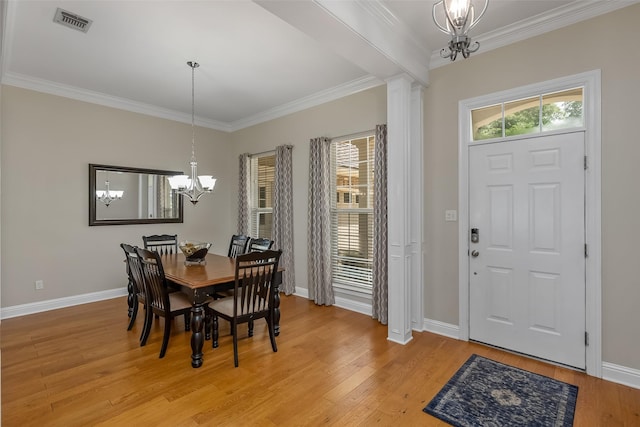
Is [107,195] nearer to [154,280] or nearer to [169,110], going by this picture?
[169,110]

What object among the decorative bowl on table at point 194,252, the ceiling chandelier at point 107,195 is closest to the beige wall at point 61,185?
the ceiling chandelier at point 107,195

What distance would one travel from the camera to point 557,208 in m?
2.73

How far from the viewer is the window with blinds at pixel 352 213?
419 cm

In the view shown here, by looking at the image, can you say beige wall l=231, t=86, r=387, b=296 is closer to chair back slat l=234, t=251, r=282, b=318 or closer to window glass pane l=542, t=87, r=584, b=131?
window glass pane l=542, t=87, r=584, b=131

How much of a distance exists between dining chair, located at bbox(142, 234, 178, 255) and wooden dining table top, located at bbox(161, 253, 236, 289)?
69 cm

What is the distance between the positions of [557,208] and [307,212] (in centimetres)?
306

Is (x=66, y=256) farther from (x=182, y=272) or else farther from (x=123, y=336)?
(x=182, y=272)

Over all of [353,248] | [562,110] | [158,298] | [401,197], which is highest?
[562,110]

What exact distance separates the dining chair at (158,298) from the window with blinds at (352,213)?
2.14 m

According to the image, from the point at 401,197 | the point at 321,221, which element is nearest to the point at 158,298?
the point at 321,221

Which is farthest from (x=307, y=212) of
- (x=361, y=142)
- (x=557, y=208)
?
(x=557, y=208)

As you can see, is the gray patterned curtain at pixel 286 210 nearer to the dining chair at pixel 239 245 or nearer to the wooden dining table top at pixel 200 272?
the dining chair at pixel 239 245

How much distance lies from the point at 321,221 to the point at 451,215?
1780 mm

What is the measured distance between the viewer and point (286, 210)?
4977 mm
